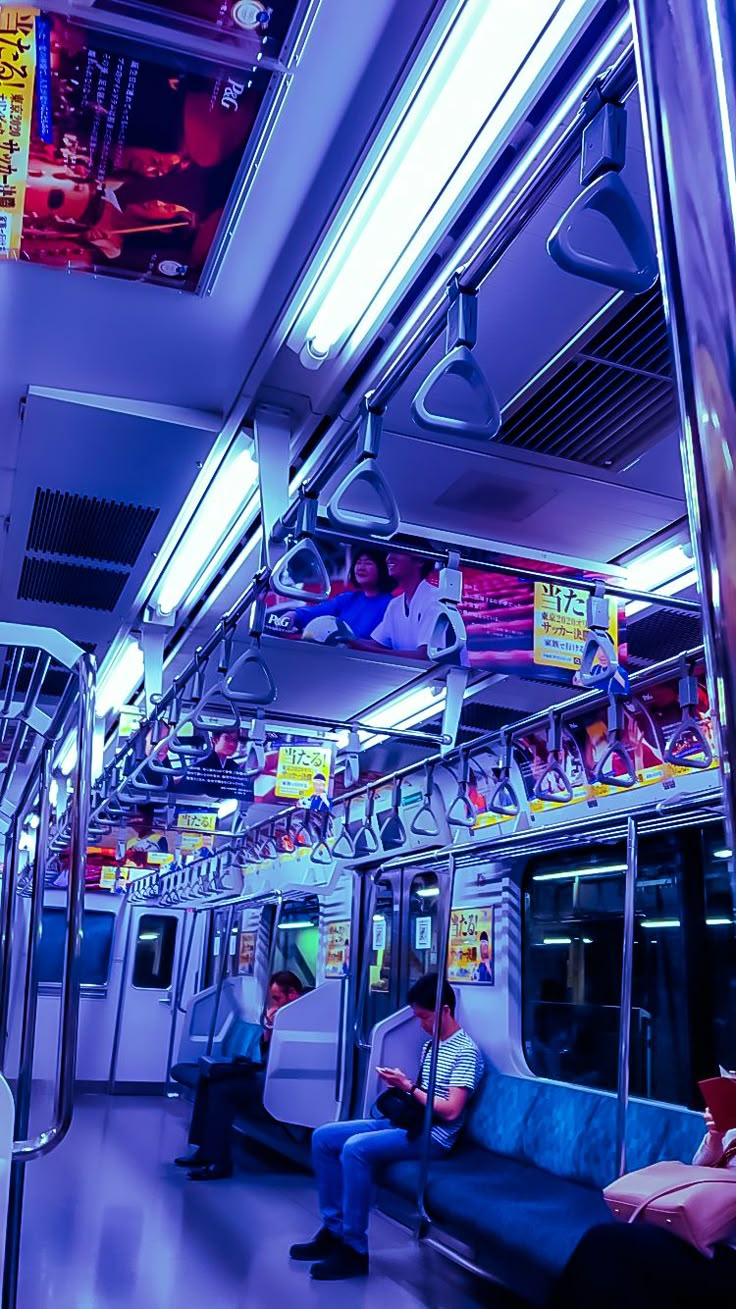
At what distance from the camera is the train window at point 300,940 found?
11.7 metres

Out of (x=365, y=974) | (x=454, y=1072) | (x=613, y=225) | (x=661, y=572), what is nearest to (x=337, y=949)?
(x=365, y=974)

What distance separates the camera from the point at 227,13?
2244 mm

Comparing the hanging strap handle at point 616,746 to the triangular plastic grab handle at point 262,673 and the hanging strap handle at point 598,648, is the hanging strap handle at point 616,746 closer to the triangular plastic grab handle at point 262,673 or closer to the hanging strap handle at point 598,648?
the hanging strap handle at point 598,648

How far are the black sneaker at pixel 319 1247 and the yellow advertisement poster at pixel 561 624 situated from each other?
372 centimetres

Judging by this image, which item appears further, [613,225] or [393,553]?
[393,553]

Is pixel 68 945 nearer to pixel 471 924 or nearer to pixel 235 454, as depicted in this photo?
pixel 235 454

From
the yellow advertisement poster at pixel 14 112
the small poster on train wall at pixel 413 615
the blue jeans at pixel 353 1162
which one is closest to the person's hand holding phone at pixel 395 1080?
the blue jeans at pixel 353 1162

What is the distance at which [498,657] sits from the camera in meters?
4.28

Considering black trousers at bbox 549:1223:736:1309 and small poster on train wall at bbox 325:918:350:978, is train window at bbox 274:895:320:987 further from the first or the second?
black trousers at bbox 549:1223:736:1309

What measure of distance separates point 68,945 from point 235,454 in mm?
2264

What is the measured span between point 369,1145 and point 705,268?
6.52 m

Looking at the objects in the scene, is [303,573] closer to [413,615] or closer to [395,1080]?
[413,615]

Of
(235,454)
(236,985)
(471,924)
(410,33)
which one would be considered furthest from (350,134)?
(236,985)

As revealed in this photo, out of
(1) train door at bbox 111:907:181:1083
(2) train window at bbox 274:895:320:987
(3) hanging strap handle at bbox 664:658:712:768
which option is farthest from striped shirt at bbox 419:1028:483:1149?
(1) train door at bbox 111:907:181:1083
